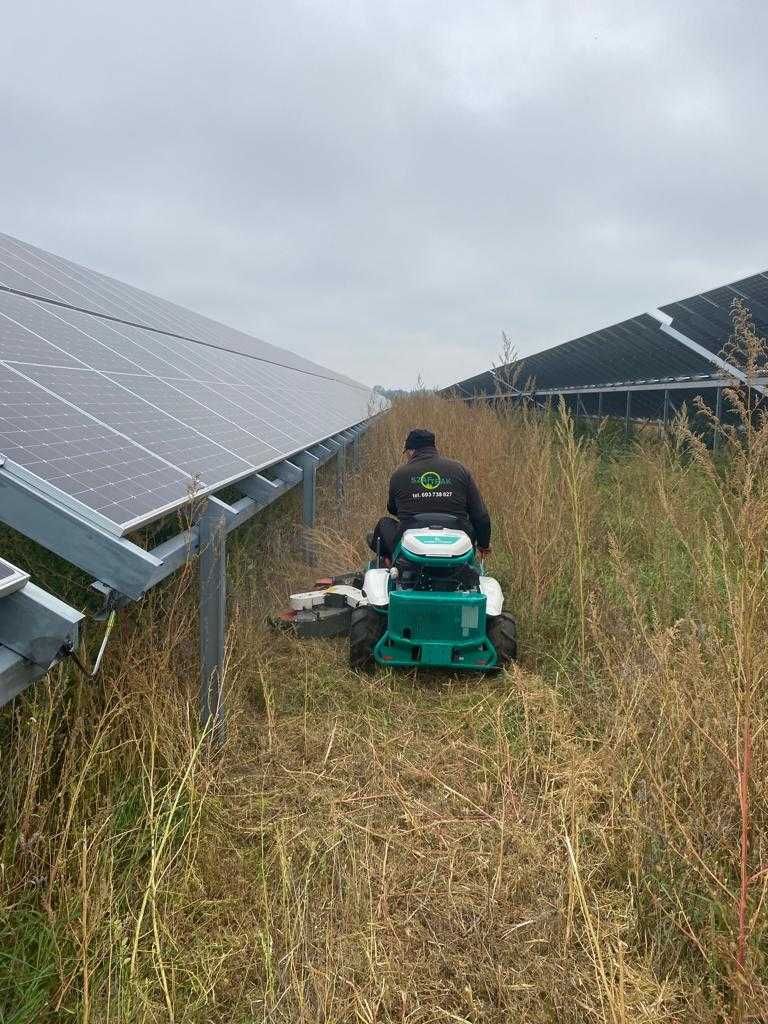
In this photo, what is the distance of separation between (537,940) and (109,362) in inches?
175

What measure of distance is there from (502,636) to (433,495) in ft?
3.54

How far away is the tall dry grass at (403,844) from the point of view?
220cm

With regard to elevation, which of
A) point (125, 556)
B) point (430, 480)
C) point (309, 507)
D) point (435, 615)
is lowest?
point (435, 615)

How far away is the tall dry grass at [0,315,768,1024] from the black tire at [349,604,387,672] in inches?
25.5

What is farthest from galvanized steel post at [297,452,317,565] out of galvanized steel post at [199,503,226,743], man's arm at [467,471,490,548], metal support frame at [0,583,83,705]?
metal support frame at [0,583,83,705]

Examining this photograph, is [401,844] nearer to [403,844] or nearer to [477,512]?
[403,844]

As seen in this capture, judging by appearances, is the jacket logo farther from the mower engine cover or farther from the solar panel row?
the solar panel row

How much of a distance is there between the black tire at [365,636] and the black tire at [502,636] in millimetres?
706

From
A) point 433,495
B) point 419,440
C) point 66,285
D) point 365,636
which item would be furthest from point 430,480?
point 66,285

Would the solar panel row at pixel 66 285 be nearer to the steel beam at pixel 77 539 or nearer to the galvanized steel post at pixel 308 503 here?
the galvanized steel post at pixel 308 503

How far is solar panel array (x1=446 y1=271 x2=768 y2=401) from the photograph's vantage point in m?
9.40

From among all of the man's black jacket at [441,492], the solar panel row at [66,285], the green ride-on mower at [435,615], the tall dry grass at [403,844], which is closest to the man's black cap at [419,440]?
the man's black jacket at [441,492]

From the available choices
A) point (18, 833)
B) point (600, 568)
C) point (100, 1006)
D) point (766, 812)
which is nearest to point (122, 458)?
point (18, 833)

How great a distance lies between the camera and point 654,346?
44.4 ft
